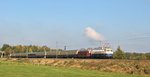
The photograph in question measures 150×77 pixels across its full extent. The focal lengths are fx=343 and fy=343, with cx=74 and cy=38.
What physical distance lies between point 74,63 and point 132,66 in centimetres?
1759

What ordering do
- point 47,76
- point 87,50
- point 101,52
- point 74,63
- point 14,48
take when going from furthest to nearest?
point 14,48, point 87,50, point 101,52, point 74,63, point 47,76

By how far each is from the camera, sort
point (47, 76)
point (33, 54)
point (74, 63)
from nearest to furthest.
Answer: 1. point (47, 76)
2. point (74, 63)
3. point (33, 54)

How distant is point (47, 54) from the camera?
9894 centimetres

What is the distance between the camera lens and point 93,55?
252 feet

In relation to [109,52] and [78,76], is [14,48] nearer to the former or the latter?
[109,52]

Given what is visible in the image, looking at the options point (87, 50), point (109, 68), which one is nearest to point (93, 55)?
point (87, 50)

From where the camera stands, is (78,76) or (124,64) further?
(124,64)

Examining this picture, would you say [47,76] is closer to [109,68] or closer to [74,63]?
[109,68]

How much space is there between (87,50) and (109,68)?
3468cm

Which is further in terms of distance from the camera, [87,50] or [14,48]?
[14,48]

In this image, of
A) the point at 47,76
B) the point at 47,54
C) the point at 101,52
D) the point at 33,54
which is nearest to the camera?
the point at 47,76

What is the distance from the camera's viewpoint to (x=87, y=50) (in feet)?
260

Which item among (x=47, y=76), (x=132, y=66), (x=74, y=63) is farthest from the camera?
(x=74, y=63)

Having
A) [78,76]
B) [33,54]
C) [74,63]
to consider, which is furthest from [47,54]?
[78,76]
